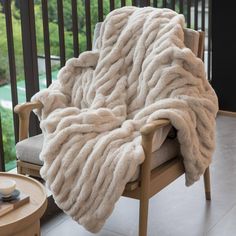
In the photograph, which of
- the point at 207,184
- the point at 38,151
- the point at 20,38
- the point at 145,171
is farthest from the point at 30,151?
the point at 207,184

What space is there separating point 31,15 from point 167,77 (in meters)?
0.90

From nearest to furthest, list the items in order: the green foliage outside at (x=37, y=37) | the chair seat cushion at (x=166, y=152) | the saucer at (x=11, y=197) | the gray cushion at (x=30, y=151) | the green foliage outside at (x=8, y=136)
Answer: the saucer at (x=11, y=197), the chair seat cushion at (x=166, y=152), the gray cushion at (x=30, y=151), the green foliage outside at (x=37, y=37), the green foliage outside at (x=8, y=136)

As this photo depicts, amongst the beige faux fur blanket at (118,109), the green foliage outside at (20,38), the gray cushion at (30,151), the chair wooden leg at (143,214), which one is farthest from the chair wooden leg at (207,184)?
the green foliage outside at (20,38)

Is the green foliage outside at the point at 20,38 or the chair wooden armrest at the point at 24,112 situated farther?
the green foliage outside at the point at 20,38

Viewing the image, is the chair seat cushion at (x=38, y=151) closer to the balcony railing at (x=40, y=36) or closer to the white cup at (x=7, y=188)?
the balcony railing at (x=40, y=36)

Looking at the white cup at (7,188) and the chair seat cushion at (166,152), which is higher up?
the white cup at (7,188)

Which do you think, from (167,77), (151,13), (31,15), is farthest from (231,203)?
(31,15)

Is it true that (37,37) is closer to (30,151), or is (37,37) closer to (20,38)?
(20,38)

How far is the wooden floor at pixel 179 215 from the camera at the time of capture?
2.55 m

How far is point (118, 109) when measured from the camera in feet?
8.24

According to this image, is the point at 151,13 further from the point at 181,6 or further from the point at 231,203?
the point at 181,6

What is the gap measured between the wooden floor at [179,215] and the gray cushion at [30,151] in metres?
0.39

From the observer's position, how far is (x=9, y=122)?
3.10 metres

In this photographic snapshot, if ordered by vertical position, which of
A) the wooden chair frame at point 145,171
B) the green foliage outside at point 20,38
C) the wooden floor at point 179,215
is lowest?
the wooden floor at point 179,215
